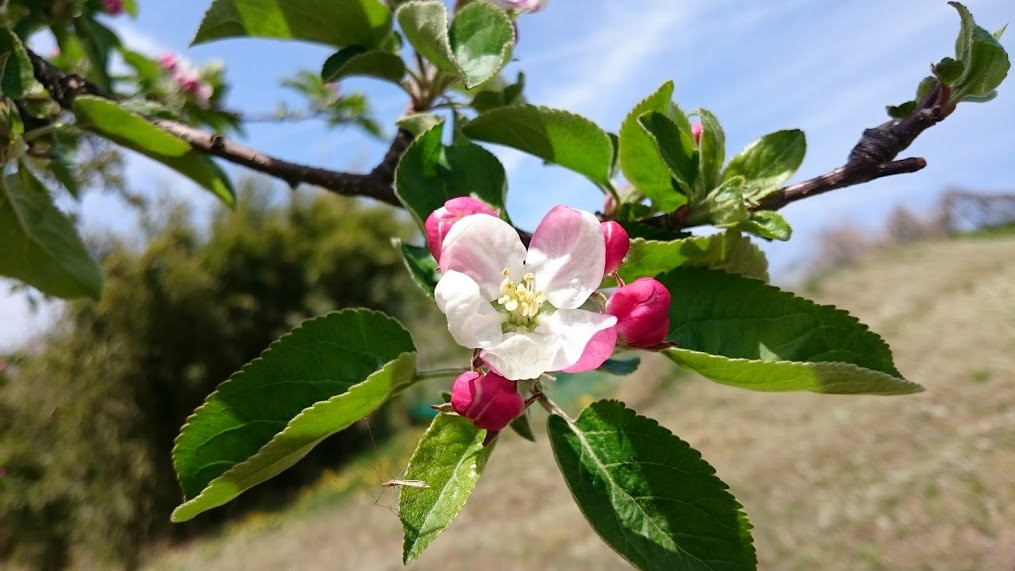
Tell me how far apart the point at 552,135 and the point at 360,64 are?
1.09 feet

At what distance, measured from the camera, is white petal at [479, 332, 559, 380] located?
22.1 inches

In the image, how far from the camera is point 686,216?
76cm

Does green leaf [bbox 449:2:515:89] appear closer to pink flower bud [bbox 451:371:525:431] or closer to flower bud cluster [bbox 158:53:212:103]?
pink flower bud [bbox 451:371:525:431]

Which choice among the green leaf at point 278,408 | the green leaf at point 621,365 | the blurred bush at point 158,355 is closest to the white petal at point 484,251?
the green leaf at point 278,408

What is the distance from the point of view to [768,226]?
0.67 m

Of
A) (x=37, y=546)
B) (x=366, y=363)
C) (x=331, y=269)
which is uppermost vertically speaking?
(x=366, y=363)

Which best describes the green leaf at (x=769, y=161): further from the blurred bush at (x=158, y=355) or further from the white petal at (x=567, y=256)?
the blurred bush at (x=158, y=355)

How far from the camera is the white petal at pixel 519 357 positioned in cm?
56

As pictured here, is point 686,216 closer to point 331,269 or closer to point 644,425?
point 644,425

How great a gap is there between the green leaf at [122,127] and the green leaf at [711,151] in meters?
0.69

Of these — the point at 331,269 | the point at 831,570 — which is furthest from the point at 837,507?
the point at 331,269

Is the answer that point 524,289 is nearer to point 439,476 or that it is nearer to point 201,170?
point 439,476

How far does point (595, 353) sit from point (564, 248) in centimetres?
11

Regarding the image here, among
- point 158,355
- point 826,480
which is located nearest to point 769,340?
point 826,480
